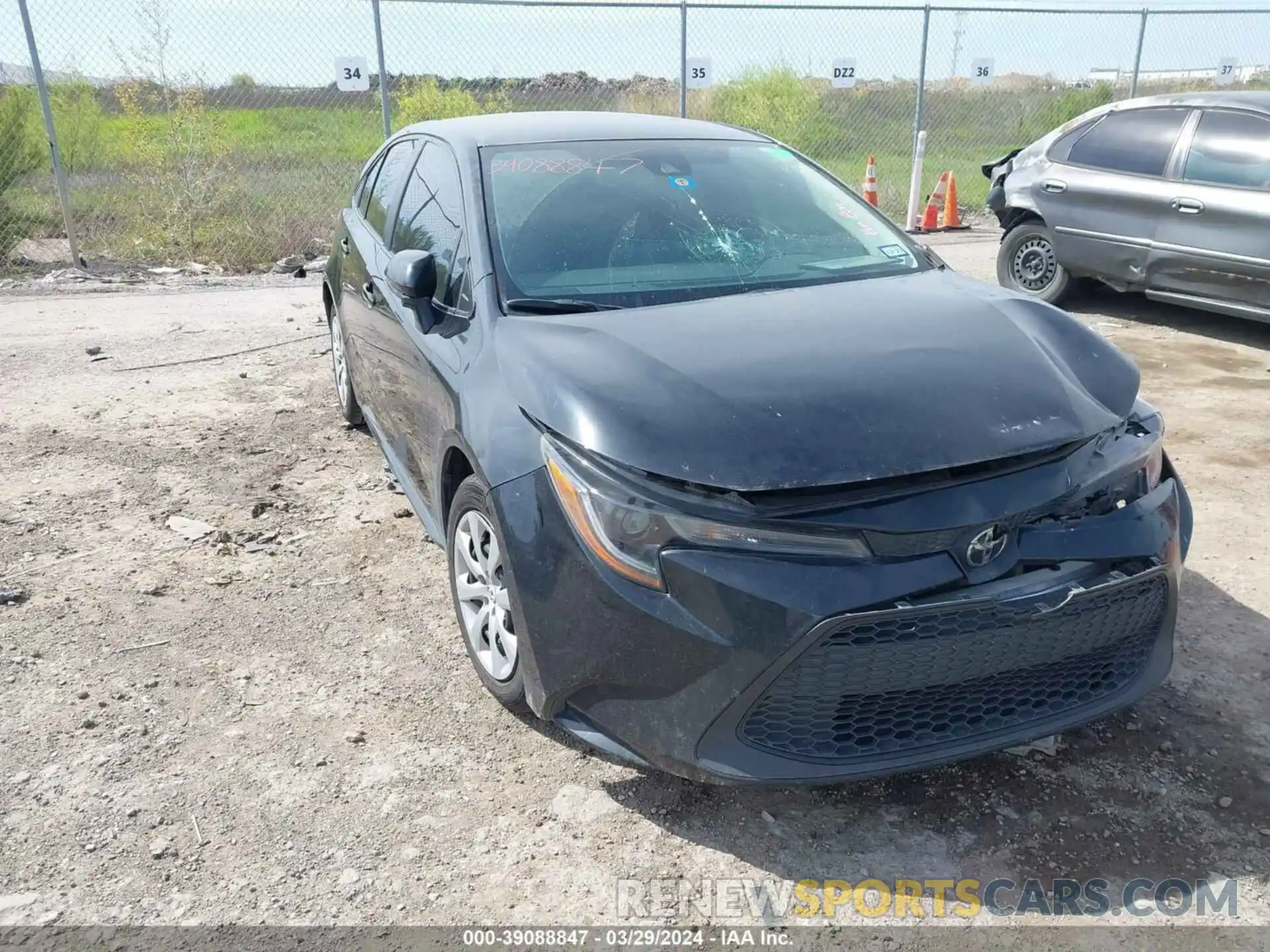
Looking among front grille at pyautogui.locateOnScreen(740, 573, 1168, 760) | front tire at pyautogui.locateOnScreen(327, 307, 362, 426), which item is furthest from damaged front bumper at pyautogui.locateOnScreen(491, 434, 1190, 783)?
front tire at pyautogui.locateOnScreen(327, 307, 362, 426)

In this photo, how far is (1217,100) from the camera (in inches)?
274

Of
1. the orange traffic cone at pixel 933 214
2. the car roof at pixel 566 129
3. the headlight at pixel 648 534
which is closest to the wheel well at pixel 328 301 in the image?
the car roof at pixel 566 129

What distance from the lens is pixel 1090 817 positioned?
104 inches

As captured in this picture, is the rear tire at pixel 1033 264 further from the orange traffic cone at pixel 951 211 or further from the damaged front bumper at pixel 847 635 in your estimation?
the damaged front bumper at pixel 847 635

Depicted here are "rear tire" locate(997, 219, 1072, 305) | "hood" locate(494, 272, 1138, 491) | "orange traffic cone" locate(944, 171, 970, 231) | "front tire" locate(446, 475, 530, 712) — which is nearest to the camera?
"hood" locate(494, 272, 1138, 491)

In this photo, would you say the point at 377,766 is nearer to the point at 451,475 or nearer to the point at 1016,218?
the point at 451,475

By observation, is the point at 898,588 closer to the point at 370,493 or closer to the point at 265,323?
the point at 370,493

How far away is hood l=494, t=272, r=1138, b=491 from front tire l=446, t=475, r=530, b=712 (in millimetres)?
390

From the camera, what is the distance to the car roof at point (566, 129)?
12.7 ft

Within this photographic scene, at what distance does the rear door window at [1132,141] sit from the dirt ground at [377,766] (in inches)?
127

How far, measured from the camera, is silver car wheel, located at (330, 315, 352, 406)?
5.38 m

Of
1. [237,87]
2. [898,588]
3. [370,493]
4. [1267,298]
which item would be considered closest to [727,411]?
[898,588]

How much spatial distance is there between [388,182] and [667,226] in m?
1.73

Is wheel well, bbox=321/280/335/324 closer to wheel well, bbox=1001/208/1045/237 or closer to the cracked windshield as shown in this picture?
the cracked windshield
